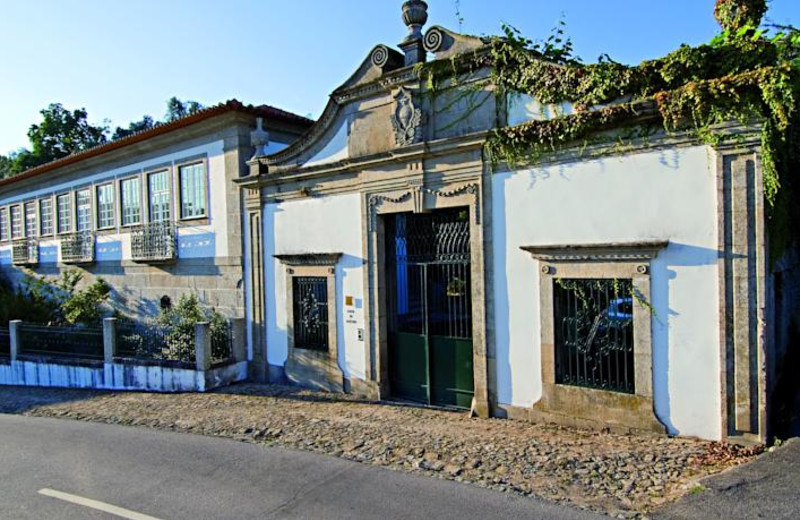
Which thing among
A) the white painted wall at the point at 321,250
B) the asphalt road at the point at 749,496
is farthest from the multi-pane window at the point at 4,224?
the asphalt road at the point at 749,496

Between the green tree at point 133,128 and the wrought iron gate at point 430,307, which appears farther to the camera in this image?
the green tree at point 133,128

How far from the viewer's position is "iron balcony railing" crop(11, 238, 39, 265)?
66.8 feet

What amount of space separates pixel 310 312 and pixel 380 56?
16.9ft

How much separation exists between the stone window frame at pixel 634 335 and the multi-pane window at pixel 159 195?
414 inches

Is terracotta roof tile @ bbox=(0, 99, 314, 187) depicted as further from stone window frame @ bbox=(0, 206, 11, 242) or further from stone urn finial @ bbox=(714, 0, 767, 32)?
stone window frame @ bbox=(0, 206, 11, 242)

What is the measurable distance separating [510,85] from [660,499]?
229 inches

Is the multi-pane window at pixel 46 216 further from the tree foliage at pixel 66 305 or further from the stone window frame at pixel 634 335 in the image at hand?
the stone window frame at pixel 634 335

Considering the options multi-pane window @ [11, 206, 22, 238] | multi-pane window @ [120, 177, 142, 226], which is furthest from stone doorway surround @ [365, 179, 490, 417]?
multi-pane window @ [11, 206, 22, 238]

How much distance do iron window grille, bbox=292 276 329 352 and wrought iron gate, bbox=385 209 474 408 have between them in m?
1.60

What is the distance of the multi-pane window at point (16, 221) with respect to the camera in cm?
2144

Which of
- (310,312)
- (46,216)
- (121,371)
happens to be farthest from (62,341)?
(46,216)

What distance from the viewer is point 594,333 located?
24.7ft

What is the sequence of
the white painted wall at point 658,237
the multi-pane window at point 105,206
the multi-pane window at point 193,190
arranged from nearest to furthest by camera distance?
the white painted wall at point 658,237
the multi-pane window at point 193,190
the multi-pane window at point 105,206

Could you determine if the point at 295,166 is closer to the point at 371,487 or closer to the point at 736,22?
the point at 371,487
